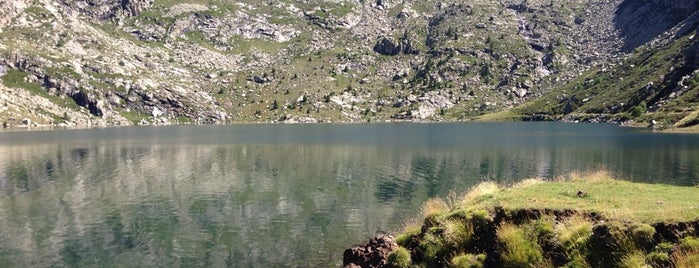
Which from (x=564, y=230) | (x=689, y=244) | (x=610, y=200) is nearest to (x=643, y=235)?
(x=689, y=244)

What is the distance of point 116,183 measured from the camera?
71.7 meters

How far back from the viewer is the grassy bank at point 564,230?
17.8 metres

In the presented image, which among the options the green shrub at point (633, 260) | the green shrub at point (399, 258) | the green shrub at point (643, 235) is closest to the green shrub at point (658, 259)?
the green shrub at point (633, 260)

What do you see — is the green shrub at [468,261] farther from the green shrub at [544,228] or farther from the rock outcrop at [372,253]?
the rock outcrop at [372,253]

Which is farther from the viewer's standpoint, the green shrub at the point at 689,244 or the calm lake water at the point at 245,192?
the calm lake water at the point at 245,192

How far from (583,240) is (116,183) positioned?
2676 inches

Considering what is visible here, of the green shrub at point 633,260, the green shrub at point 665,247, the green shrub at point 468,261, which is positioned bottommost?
the green shrub at point 468,261

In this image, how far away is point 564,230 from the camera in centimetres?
2084

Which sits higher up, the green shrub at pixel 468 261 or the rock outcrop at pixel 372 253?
the green shrub at pixel 468 261

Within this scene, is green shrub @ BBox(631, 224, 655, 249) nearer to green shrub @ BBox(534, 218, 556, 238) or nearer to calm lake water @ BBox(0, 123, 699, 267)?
green shrub @ BBox(534, 218, 556, 238)

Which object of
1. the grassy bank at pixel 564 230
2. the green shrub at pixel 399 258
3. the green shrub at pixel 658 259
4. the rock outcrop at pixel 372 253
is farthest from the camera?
the rock outcrop at pixel 372 253

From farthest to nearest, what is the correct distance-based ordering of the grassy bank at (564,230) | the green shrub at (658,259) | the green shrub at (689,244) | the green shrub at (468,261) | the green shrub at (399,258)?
the green shrub at (399,258) < the green shrub at (468,261) < the grassy bank at (564,230) < the green shrub at (658,259) < the green shrub at (689,244)

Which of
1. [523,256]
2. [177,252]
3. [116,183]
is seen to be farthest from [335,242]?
[116,183]

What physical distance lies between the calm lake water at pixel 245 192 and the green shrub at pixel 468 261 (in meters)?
12.9
